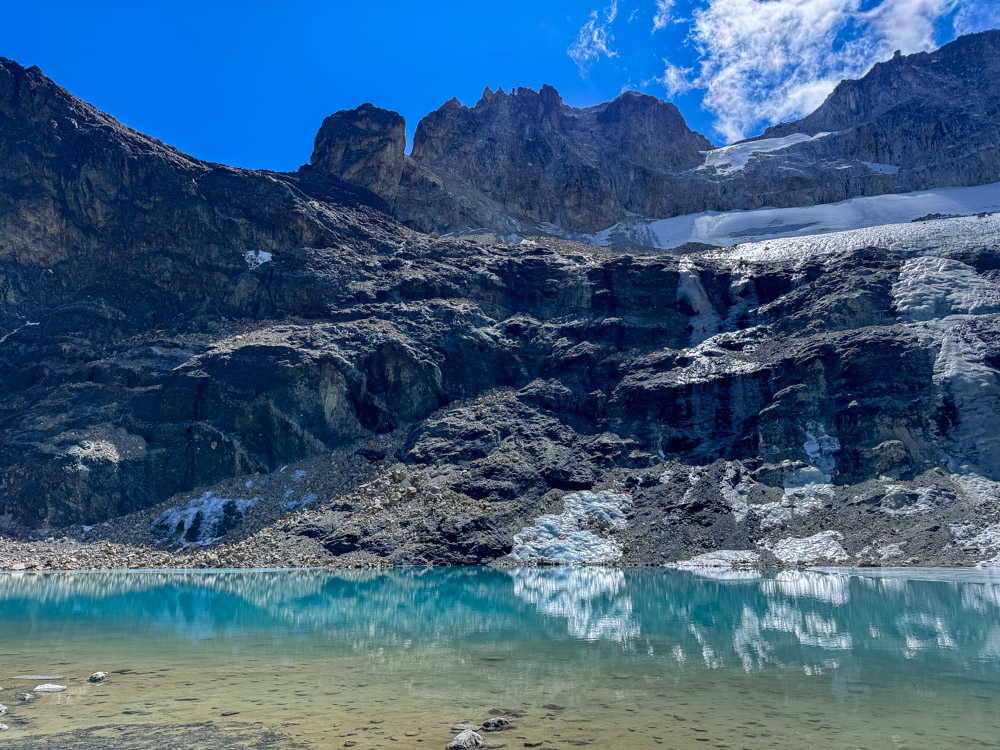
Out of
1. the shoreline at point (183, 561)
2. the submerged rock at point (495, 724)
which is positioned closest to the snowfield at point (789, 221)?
the shoreline at point (183, 561)

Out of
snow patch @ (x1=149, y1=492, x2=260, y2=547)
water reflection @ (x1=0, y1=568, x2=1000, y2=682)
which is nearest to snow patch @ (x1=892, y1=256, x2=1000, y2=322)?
water reflection @ (x1=0, y1=568, x2=1000, y2=682)

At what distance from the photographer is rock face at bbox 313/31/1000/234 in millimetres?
112938

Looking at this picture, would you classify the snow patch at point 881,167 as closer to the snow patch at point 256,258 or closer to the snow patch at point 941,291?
the snow patch at point 941,291

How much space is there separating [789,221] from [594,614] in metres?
99.0

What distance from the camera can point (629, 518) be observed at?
5759cm

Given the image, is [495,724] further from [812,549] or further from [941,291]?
[941,291]

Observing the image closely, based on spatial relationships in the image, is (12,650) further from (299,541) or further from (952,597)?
(299,541)

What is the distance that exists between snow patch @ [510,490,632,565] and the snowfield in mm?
44936

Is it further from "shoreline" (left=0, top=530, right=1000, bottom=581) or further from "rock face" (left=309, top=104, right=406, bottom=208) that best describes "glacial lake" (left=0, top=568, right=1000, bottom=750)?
"rock face" (left=309, top=104, right=406, bottom=208)

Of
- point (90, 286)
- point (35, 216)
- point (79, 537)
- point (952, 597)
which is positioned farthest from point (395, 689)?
point (35, 216)

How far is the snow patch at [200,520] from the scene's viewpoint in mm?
57844

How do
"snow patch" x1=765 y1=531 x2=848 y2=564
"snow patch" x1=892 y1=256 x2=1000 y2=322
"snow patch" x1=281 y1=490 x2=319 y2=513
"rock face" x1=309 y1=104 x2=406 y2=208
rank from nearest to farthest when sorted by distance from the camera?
"snow patch" x1=765 y1=531 x2=848 y2=564
"snow patch" x1=281 y1=490 x2=319 y2=513
"snow patch" x1=892 y1=256 x2=1000 y2=322
"rock face" x1=309 y1=104 x2=406 y2=208

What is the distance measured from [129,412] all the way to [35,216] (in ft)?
103

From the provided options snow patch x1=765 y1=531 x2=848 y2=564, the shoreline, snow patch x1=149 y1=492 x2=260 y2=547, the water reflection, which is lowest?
the water reflection
